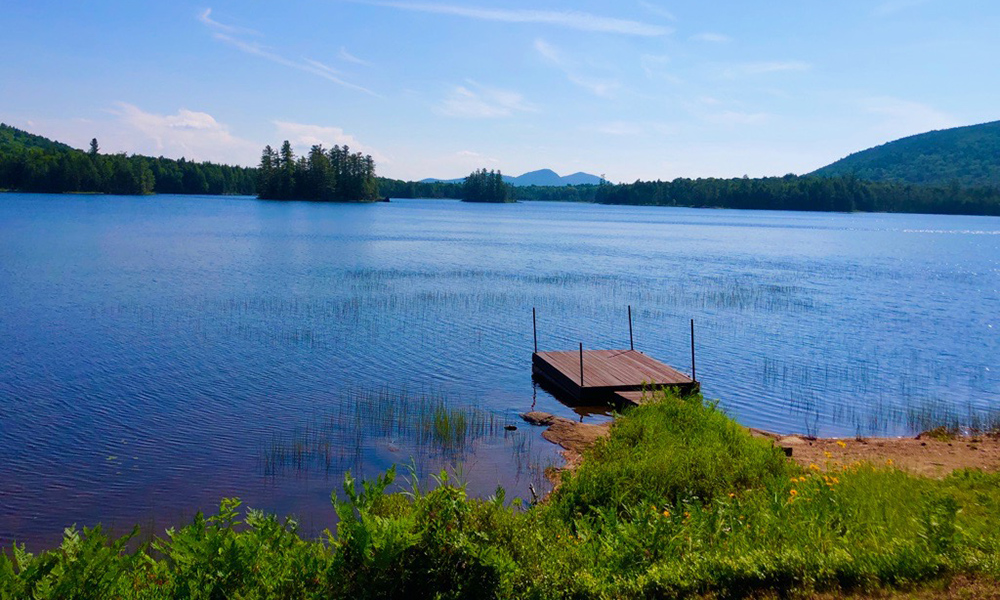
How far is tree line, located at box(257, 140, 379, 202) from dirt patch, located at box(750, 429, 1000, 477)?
159942 mm

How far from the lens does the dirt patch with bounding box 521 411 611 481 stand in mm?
15898

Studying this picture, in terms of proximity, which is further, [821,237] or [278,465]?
[821,237]

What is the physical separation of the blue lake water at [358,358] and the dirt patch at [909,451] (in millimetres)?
2090

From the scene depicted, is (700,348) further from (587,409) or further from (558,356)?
(587,409)

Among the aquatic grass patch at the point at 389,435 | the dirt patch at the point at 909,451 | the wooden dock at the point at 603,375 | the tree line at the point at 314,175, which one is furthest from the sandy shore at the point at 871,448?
the tree line at the point at 314,175

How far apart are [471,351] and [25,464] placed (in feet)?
46.7

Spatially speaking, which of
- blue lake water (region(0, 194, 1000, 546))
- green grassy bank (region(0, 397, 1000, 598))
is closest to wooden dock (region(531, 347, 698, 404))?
blue lake water (region(0, 194, 1000, 546))

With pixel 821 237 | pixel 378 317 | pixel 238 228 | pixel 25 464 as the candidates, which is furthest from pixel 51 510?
pixel 821 237

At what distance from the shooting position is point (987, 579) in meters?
6.37

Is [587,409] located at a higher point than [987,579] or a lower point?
lower

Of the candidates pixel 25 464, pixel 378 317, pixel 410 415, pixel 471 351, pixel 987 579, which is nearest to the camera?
pixel 987 579

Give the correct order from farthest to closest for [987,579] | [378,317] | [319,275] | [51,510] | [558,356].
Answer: [319,275] < [378,317] < [558,356] < [51,510] < [987,579]

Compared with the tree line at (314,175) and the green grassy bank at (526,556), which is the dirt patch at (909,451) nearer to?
the green grassy bank at (526,556)

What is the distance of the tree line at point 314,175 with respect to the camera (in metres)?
166
